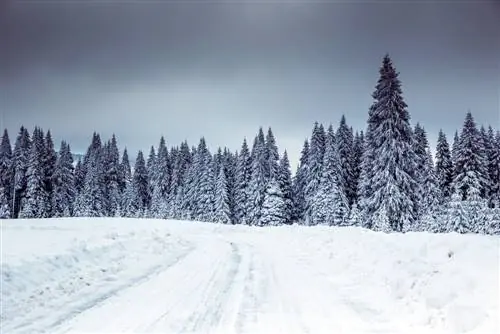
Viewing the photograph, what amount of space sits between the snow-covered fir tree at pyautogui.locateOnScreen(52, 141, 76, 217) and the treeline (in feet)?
0.60

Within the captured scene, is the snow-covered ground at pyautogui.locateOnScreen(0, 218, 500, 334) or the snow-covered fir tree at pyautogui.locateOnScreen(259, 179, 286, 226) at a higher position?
the snow-covered fir tree at pyautogui.locateOnScreen(259, 179, 286, 226)

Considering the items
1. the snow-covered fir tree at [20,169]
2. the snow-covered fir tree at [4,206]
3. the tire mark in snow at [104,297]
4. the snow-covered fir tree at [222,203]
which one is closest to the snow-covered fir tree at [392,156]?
the tire mark in snow at [104,297]

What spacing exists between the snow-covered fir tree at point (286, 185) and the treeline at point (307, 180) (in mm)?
213

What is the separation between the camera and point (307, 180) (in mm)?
58562

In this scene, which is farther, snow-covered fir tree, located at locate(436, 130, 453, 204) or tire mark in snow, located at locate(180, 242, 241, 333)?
snow-covered fir tree, located at locate(436, 130, 453, 204)

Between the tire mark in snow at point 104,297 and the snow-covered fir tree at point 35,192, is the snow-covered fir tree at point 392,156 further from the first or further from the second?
the snow-covered fir tree at point 35,192

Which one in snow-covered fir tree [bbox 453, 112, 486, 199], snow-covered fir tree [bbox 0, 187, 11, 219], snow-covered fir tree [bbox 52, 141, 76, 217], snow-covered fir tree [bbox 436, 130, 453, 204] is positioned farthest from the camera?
snow-covered fir tree [bbox 52, 141, 76, 217]

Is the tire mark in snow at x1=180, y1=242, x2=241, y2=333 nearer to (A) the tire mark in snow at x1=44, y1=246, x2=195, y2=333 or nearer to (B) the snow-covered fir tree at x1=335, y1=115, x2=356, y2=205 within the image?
(A) the tire mark in snow at x1=44, y1=246, x2=195, y2=333

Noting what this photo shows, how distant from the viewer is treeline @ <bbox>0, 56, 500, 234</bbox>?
31781 millimetres

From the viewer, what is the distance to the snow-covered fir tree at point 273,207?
5538 cm

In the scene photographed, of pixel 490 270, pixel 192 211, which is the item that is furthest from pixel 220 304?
pixel 192 211

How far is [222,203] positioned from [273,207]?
1063 centimetres

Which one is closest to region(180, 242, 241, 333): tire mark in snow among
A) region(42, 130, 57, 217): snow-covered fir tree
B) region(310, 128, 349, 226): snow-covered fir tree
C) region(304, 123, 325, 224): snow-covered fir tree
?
region(310, 128, 349, 226): snow-covered fir tree

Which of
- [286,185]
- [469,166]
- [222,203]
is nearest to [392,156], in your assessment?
[469,166]
